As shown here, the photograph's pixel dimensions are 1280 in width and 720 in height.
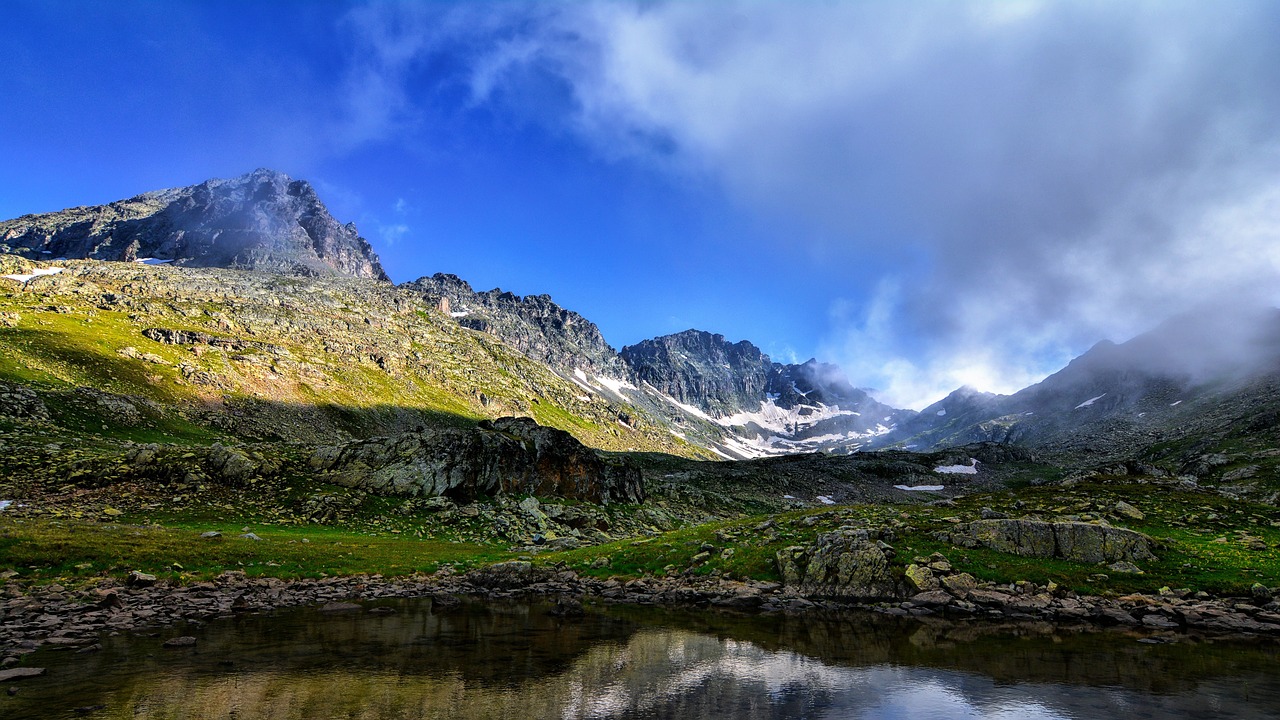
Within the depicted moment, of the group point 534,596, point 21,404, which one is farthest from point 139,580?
point 21,404

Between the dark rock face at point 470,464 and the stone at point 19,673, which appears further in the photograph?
the dark rock face at point 470,464

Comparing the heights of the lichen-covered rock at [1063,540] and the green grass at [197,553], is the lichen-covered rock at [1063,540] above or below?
below

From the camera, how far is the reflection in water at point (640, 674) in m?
17.0

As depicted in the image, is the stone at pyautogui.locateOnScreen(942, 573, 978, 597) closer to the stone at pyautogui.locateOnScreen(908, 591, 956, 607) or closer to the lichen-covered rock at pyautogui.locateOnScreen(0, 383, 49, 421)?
the stone at pyautogui.locateOnScreen(908, 591, 956, 607)

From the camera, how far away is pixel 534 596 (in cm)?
3797

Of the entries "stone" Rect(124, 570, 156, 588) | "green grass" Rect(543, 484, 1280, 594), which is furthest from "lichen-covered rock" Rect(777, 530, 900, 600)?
"stone" Rect(124, 570, 156, 588)

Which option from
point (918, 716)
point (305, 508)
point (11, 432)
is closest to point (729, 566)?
point (918, 716)

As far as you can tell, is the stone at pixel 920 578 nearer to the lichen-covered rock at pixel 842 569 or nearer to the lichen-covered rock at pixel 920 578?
the lichen-covered rock at pixel 920 578

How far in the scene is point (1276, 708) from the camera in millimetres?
17469

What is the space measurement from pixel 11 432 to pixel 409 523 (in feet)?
150

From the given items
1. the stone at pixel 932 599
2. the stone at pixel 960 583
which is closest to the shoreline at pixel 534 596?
the stone at pixel 932 599

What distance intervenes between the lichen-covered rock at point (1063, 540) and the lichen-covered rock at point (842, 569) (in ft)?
23.0

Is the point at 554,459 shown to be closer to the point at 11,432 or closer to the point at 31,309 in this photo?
the point at 11,432

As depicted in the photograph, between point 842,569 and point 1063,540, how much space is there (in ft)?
49.0
